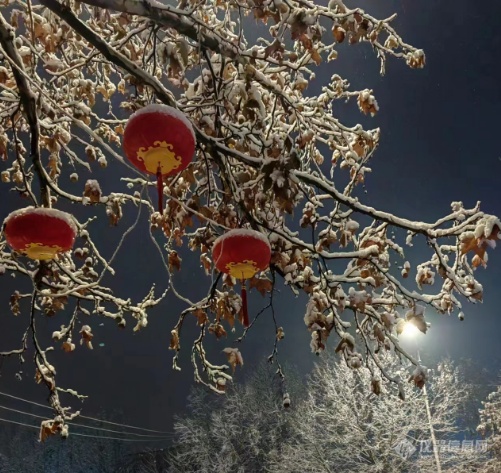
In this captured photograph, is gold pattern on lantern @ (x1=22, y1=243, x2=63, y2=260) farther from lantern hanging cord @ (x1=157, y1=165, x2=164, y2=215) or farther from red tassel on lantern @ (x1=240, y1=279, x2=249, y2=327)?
red tassel on lantern @ (x1=240, y1=279, x2=249, y2=327)

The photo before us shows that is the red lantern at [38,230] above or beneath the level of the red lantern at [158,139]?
beneath

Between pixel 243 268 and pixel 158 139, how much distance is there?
98 centimetres

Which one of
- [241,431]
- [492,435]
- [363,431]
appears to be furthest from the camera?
[241,431]

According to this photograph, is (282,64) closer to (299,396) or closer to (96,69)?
(96,69)

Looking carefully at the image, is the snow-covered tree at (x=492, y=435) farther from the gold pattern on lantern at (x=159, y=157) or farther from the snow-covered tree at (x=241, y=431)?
the gold pattern on lantern at (x=159, y=157)

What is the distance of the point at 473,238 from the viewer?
9.54 ft

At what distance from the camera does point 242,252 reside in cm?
262

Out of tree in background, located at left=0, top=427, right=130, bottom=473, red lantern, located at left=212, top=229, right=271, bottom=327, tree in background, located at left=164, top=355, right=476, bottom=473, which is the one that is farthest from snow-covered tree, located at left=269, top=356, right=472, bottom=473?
tree in background, located at left=0, top=427, right=130, bottom=473

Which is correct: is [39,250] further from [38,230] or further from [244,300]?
[244,300]

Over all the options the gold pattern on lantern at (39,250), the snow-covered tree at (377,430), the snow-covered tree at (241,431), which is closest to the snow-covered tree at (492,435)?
the snow-covered tree at (377,430)

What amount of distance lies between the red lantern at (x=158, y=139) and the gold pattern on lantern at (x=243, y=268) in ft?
2.39

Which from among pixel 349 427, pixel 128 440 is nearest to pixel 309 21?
pixel 349 427

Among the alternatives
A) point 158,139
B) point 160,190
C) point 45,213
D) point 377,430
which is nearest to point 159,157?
point 158,139

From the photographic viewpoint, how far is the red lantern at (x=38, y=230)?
8.28ft
